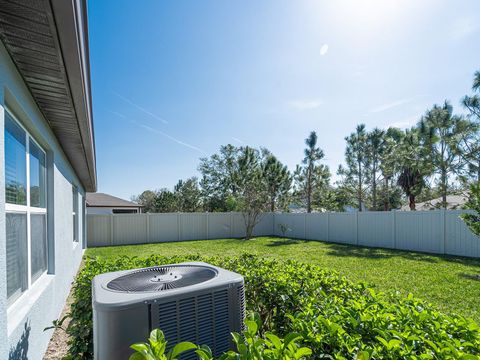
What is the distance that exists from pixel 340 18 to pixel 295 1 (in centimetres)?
93

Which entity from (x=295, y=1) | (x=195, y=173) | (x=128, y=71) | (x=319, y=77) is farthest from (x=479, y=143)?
(x=195, y=173)

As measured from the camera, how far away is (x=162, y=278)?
1.79 metres

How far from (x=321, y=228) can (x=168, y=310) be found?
48.5 feet

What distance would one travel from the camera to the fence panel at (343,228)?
44.3 ft

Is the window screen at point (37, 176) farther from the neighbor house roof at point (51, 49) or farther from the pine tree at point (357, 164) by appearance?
the pine tree at point (357, 164)

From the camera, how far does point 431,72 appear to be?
7590 mm

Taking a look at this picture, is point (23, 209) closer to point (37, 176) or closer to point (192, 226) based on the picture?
point (37, 176)

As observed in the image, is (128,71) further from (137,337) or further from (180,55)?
(137,337)

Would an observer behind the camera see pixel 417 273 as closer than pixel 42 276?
No

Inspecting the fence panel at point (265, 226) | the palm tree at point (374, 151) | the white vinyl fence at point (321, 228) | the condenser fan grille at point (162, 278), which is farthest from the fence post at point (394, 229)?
the condenser fan grille at point (162, 278)

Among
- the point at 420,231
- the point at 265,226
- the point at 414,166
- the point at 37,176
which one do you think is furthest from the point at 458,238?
the point at 37,176

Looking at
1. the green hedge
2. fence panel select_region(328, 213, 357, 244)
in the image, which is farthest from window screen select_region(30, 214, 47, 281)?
fence panel select_region(328, 213, 357, 244)

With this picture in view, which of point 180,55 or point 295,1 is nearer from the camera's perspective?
point 295,1

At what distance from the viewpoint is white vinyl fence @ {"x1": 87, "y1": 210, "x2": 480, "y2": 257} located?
32.9 ft
